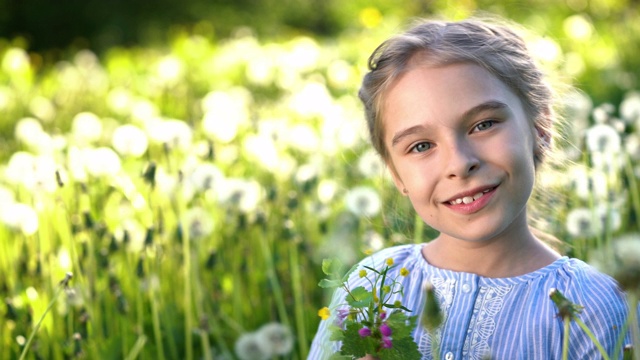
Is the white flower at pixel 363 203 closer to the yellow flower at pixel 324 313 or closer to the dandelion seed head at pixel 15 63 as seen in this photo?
the yellow flower at pixel 324 313

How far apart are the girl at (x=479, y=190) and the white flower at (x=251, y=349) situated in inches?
18.7

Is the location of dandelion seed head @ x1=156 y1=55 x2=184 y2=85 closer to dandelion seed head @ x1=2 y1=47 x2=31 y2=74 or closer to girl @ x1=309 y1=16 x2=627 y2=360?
dandelion seed head @ x1=2 y1=47 x2=31 y2=74

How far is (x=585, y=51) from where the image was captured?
19.8ft

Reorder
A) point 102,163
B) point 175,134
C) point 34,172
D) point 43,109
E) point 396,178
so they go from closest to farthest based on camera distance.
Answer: point 396,178
point 34,172
point 102,163
point 175,134
point 43,109

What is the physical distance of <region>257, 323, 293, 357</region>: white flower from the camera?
2354 mm

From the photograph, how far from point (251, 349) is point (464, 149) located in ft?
3.08

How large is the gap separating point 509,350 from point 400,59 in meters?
0.56

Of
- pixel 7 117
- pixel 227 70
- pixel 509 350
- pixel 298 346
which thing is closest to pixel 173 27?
pixel 227 70

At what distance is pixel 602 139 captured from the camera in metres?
2.45

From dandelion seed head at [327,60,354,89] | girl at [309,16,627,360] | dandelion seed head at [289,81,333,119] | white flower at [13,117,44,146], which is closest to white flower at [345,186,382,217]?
girl at [309,16,627,360]

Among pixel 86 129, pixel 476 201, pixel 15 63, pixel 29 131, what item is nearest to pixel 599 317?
pixel 476 201

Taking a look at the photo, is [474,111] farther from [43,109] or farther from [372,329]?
[43,109]

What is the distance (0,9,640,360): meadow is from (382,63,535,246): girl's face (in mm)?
245

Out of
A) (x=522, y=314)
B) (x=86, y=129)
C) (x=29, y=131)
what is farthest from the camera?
(x=29, y=131)
